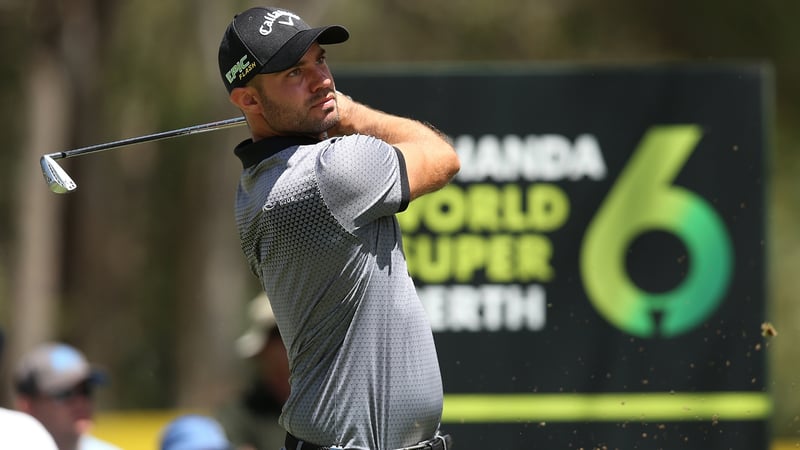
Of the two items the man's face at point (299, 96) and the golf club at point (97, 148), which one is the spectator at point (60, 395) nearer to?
the golf club at point (97, 148)

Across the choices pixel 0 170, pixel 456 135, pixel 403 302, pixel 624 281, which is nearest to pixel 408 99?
pixel 456 135

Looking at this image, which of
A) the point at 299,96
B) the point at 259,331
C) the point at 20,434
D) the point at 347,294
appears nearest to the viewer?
the point at 20,434

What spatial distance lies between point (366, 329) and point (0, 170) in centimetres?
2251

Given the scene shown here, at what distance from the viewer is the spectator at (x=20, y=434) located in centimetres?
377

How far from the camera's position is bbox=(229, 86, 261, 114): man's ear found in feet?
13.4

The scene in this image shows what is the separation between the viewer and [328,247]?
3898 millimetres

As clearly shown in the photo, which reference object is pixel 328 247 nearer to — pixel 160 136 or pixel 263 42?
pixel 263 42

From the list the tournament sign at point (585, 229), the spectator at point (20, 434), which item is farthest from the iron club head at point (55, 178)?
the tournament sign at point (585, 229)

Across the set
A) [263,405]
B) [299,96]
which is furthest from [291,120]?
[263,405]

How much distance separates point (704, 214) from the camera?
20.8 ft

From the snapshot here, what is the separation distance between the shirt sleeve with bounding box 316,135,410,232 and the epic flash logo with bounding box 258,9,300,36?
370 mm

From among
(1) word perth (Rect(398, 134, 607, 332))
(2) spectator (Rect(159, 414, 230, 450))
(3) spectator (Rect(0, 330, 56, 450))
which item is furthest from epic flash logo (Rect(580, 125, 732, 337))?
(3) spectator (Rect(0, 330, 56, 450))

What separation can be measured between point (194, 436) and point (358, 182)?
2.44 m

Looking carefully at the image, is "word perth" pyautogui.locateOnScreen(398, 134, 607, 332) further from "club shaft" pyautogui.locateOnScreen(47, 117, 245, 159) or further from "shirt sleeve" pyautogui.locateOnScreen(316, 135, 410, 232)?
"shirt sleeve" pyautogui.locateOnScreen(316, 135, 410, 232)
